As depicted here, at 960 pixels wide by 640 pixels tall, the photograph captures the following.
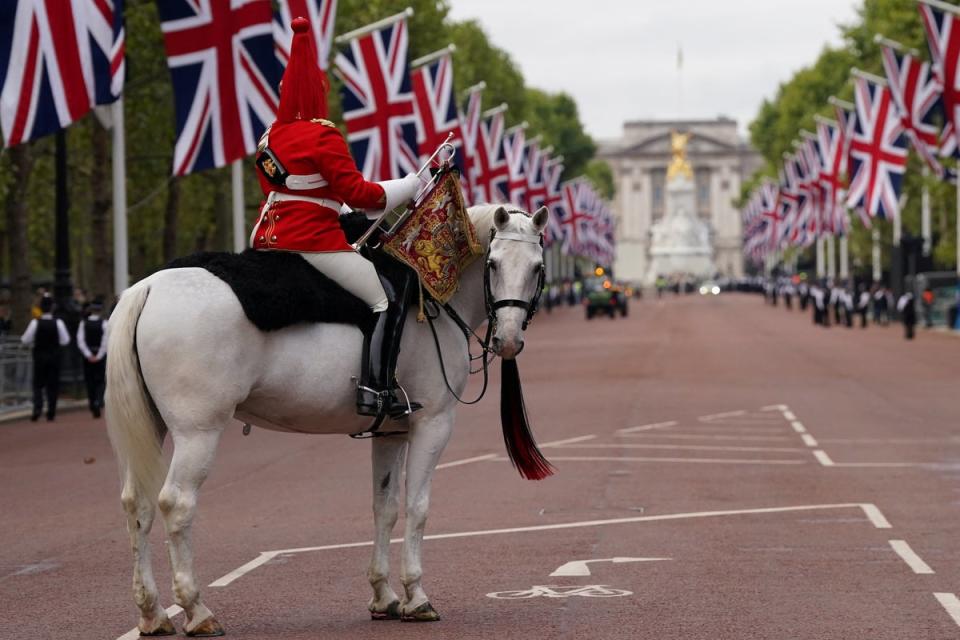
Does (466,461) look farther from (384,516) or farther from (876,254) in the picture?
(876,254)

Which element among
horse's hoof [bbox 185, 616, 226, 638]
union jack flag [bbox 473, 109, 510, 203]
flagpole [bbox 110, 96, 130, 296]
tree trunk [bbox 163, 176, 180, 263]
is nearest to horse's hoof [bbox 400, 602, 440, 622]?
horse's hoof [bbox 185, 616, 226, 638]

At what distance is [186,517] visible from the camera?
8969 millimetres

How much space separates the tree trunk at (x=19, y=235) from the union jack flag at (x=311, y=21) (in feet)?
28.5

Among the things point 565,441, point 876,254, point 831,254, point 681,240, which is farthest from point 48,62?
point 681,240

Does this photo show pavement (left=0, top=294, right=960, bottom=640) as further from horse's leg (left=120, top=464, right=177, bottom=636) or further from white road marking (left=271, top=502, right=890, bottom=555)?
horse's leg (left=120, top=464, right=177, bottom=636)

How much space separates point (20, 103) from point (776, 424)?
33.8 ft

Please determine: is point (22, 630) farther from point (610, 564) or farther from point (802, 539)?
point (802, 539)

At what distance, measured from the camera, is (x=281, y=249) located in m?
9.68

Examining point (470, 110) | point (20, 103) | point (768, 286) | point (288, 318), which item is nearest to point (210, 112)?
point (20, 103)

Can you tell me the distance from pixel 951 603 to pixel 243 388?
3.80 meters

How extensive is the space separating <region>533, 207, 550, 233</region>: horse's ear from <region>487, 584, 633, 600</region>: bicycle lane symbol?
2000mm

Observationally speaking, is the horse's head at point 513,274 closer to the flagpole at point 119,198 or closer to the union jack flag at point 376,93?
the flagpole at point 119,198

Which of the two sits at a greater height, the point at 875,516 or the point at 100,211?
the point at 100,211

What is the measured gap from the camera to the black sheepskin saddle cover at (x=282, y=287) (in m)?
9.23
